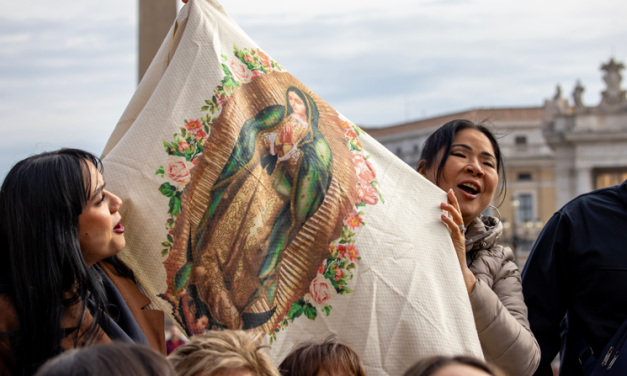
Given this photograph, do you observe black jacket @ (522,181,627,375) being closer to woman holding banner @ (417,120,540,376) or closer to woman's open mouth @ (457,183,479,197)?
woman holding banner @ (417,120,540,376)

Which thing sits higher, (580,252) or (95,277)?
(95,277)

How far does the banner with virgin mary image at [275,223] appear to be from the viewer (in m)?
1.53

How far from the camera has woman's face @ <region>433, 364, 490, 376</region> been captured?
3.20 ft

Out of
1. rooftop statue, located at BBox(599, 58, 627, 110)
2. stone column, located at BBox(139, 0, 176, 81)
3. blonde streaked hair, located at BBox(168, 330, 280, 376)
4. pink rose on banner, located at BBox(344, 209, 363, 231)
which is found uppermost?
stone column, located at BBox(139, 0, 176, 81)

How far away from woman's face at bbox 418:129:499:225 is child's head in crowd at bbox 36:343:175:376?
45.1 inches

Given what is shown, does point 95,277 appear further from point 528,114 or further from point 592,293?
point 528,114

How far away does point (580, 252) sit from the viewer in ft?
6.15

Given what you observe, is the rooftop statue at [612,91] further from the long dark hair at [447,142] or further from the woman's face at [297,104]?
the woman's face at [297,104]

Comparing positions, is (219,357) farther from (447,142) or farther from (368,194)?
(447,142)

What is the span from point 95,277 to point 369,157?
80 centimetres

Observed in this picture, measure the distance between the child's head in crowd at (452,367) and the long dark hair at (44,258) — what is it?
74 cm

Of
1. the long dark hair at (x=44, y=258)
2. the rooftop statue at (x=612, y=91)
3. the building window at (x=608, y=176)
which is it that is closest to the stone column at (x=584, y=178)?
the building window at (x=608, y=176)

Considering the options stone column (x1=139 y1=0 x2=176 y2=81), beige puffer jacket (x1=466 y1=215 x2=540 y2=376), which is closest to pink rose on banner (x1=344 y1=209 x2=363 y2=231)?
beige puffer jacket (x1=466 y1=215 x2=540 y2=376)

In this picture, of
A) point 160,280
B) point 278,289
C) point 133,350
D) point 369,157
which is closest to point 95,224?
point 160,280
